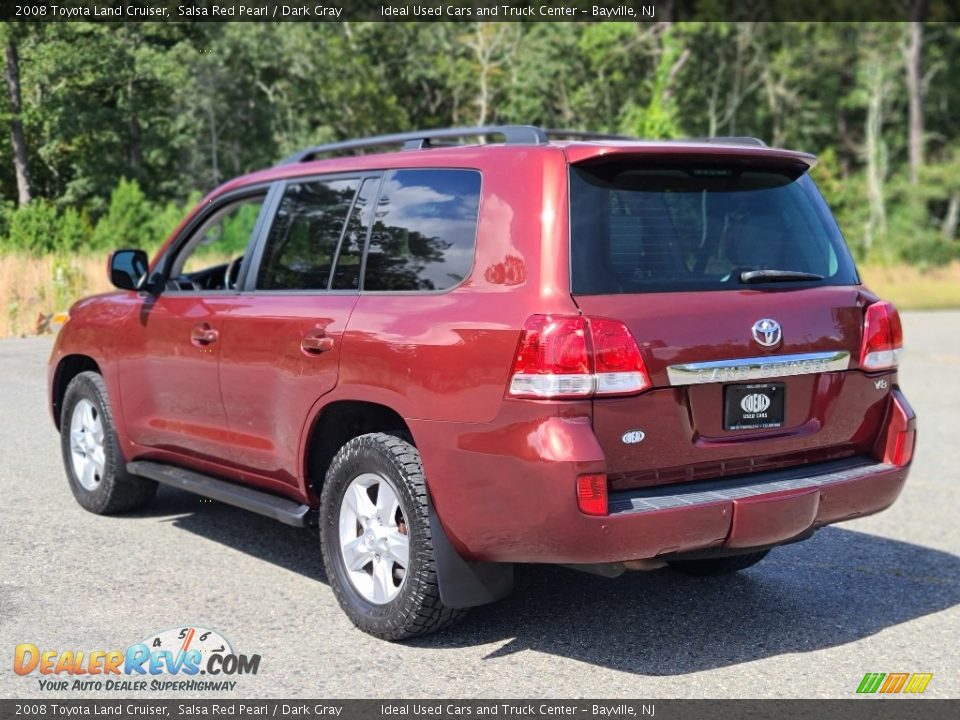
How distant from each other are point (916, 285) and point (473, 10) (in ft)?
58.5

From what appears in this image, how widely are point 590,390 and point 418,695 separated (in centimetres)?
125

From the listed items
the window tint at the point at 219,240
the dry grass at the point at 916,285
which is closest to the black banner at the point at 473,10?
the window tint at the point at 219,240

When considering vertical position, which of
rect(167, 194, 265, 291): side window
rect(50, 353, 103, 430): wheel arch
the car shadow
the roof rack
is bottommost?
the car shadow

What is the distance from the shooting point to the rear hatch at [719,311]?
13.6ft

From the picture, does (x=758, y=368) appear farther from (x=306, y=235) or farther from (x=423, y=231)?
(x=306, y=235)

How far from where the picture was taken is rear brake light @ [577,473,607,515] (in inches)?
155

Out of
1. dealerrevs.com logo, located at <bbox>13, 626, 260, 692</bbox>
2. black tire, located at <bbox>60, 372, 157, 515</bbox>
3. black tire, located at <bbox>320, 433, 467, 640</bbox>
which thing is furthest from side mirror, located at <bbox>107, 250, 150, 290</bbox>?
dealerrevs.com logo, located at <bbox>13, 626, 260, 692</bbox>

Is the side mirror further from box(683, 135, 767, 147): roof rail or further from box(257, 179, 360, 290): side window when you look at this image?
box(683, 135, 767, 147): roof rail

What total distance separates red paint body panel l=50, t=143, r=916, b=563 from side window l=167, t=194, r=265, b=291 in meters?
1.24

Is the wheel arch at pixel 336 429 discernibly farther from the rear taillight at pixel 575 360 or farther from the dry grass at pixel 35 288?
the dry grass at pixel 35 288

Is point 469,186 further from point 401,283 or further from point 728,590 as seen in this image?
point 728,590

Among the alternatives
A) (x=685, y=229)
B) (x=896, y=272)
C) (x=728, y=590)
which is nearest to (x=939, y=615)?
(x=728, y=590)

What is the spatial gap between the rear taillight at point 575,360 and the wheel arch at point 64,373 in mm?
3805

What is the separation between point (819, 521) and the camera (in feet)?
14.7
